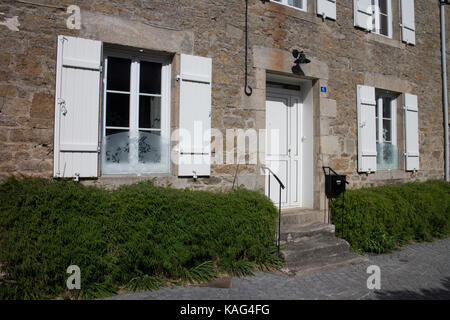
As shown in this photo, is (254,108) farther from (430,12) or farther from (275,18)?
(430,12)

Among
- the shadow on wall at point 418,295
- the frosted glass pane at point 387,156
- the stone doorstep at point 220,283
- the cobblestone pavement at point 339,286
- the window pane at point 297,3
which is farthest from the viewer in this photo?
the frosted glass pane at point 387,156

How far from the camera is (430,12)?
784 centimetres

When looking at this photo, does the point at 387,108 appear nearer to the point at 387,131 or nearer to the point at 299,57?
the point at 387,131

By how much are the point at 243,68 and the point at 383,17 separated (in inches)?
155

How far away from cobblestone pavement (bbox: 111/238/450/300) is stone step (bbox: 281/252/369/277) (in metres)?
0.08

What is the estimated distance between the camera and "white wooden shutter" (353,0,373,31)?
249 inches

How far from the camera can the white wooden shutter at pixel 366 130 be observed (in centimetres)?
622

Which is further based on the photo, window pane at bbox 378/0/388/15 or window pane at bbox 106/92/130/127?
window pane at bbox 378/0/388/15

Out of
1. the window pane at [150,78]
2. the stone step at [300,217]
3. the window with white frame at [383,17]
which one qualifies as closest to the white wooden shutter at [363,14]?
the window with white frame at [383,17]

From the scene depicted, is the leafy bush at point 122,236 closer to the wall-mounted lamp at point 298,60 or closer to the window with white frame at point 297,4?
the wall-mounted lamp at point 298,60

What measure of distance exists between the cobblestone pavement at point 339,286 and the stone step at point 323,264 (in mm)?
77

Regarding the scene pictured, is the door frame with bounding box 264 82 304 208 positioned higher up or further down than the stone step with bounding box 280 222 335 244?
higher up

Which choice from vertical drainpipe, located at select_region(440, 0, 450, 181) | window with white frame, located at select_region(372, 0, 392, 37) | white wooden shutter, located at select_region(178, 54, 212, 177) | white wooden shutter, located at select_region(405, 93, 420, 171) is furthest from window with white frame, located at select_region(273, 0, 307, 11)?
vertical drainpipe, located at select_region(440, 0, 450, 181)

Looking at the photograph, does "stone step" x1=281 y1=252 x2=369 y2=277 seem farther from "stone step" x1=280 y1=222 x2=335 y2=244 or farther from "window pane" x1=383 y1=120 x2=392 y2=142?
"window pane" x1=383 y1=120 x2=392 y2=142
